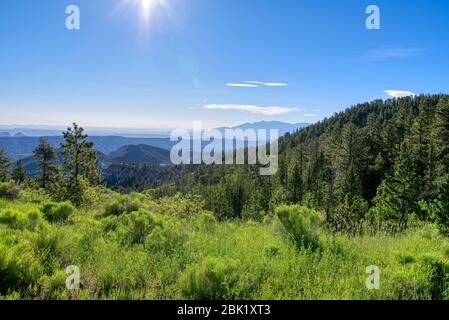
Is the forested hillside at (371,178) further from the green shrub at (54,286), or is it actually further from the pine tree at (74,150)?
the pine tree at (74,150)

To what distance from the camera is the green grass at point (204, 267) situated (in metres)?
4.76

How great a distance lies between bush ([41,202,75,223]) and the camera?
388 inches

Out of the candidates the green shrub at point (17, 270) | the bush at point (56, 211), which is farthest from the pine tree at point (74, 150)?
the green shrub at point (17, 270)

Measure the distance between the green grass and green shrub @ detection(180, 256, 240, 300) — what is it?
1cm

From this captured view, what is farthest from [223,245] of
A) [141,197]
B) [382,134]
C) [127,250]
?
[382,134]

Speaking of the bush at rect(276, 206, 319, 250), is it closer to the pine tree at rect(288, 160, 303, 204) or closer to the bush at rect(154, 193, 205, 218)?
the bush at rect(154, 193, 205, 218)

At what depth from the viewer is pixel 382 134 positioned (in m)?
76.9

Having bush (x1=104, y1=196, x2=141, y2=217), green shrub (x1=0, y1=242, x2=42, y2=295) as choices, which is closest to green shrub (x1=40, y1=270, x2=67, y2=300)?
green shrub (x1=0, y1=242, x2=42, y2=295)

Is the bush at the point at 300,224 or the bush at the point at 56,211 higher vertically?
the bush at the point at 300,224

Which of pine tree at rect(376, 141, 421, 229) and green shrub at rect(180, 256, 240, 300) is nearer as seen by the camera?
green shrub at rect(180, 256, 240, 300)

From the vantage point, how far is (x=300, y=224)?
7227mm

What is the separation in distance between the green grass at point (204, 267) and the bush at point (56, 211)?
7.93 feet
